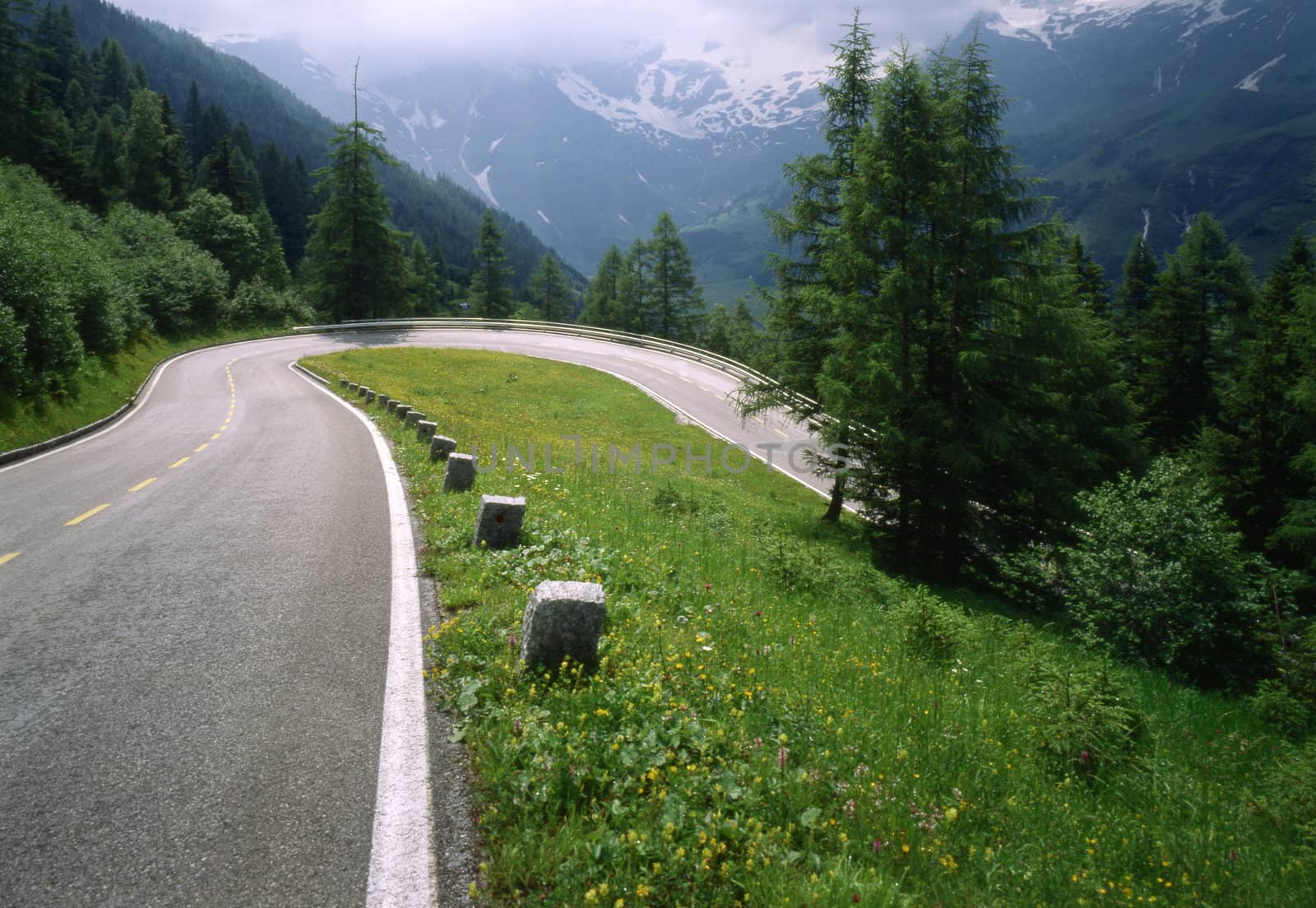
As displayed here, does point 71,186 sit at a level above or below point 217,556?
above

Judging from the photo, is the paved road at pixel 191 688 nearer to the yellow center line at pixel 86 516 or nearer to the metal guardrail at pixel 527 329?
the yellow center line at pixel 86 516

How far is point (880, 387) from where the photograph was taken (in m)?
15.4

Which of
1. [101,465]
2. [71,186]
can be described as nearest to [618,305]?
[71,186]

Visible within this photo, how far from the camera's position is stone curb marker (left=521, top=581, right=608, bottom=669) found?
4691 mm

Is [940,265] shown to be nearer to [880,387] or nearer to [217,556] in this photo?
[880,387]

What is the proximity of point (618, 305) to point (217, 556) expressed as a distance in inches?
2556

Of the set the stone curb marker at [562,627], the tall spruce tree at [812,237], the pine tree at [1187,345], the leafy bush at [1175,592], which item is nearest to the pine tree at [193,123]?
the tall spruce tree at [812,237]

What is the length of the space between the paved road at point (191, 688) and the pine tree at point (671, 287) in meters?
58.0

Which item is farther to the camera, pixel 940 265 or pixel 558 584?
pixel 940 265

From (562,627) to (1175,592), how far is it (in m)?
9.46

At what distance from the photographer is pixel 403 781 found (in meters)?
3.75

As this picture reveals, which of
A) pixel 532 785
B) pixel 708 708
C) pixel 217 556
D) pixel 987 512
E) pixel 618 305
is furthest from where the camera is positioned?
pixel 618 305

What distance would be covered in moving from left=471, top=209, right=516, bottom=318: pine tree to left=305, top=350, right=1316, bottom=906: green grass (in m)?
68.1

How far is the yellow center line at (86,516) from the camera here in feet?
28.8
